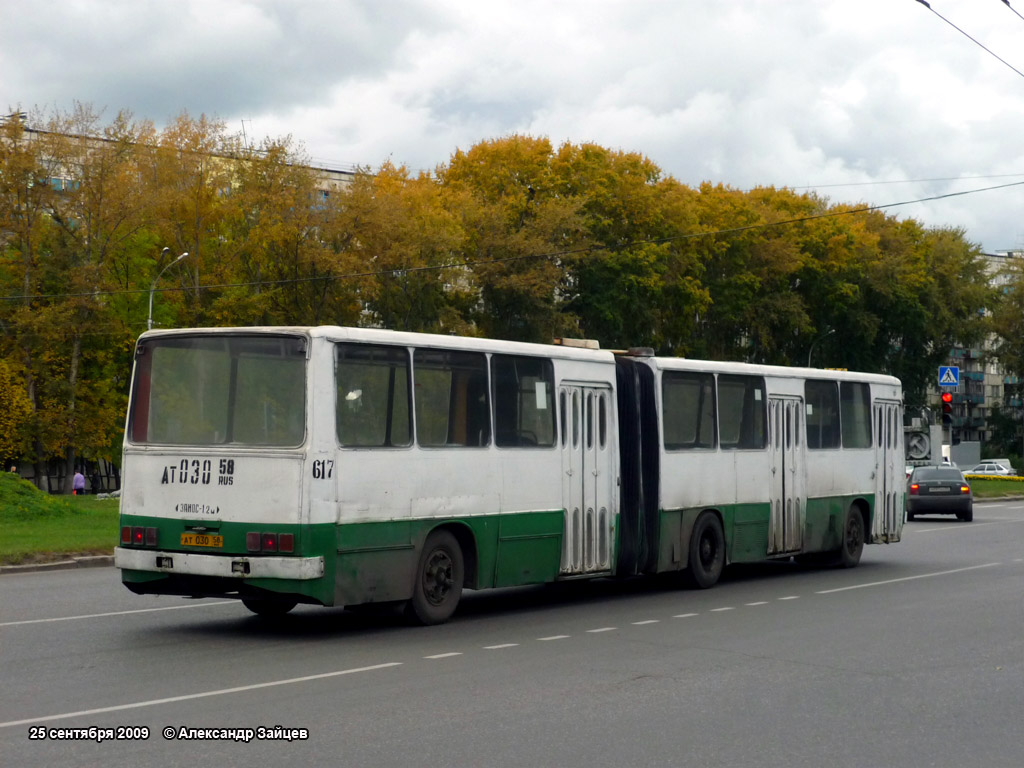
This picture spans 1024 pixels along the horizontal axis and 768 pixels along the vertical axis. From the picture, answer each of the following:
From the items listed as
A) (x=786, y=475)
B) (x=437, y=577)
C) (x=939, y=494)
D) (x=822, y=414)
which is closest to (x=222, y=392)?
(x=437, y=577)

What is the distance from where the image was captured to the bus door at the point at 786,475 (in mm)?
19984

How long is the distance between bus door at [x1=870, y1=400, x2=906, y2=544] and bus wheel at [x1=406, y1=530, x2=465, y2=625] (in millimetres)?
10317

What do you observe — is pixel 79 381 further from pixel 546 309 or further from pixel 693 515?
pixel 693 515

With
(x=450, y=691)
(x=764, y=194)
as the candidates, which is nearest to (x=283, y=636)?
(x=450, y=691)

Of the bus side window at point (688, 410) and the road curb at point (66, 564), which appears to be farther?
the road curb at point (66, 564)

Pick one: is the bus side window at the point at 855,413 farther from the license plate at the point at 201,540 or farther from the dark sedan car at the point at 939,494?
the dark sedan car at the point at 939,494

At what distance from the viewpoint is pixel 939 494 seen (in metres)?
39.6

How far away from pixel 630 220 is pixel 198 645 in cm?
5223

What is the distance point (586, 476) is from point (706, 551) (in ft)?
9.57

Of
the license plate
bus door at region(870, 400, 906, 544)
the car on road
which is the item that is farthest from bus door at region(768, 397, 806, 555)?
the car on road

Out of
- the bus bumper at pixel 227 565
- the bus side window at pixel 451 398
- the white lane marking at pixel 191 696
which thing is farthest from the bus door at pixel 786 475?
the white lane marking at pixel 191 696

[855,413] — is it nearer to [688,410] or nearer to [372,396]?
[688,410]

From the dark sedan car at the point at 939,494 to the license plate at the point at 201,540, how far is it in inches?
1168

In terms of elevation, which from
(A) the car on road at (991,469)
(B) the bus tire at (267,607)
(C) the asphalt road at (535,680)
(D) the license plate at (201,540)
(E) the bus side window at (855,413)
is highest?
(E) the bus side window at (855,413)
